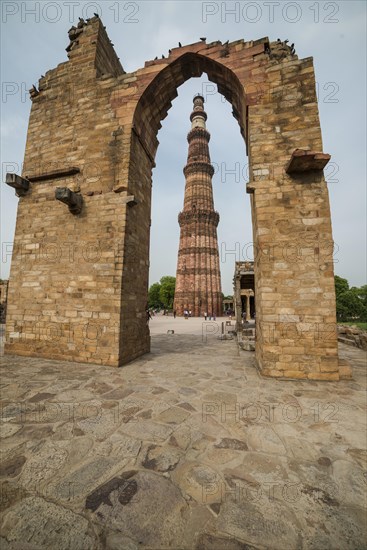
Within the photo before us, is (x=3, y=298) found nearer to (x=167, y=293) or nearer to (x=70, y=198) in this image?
(x=70, y=198)

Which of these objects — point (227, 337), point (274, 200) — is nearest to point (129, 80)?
point (274, 200)

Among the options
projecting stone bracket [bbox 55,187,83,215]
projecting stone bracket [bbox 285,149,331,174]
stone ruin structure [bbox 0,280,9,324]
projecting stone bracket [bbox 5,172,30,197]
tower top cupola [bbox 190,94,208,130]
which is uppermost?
tower top cupola [bbox 190,94,208,130]

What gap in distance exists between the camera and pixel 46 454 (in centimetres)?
207

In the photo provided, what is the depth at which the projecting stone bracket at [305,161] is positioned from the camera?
4.21 meters

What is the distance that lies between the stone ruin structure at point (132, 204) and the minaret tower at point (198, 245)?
978 inches

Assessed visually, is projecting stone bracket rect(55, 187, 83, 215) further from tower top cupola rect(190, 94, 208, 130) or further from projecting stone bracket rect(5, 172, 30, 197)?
tower top cupola rect(190, 94, 208, 130)

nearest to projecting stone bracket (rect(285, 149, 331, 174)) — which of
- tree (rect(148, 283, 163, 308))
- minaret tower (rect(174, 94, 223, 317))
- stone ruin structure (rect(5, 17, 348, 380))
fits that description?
stone ruin structure (rect(5, 17, 348, 380))

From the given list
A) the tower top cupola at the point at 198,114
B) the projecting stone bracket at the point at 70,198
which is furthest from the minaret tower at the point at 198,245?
the projecting stone bracket at the point at 70,198

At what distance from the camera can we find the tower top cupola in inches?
1419

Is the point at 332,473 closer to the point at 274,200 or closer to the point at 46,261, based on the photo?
the point at 274,200

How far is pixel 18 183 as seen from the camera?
20.5 feet

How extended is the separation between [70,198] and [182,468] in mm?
5601

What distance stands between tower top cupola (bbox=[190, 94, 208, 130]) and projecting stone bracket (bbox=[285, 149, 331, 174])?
37.0 meters

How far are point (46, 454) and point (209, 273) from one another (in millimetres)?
30194
